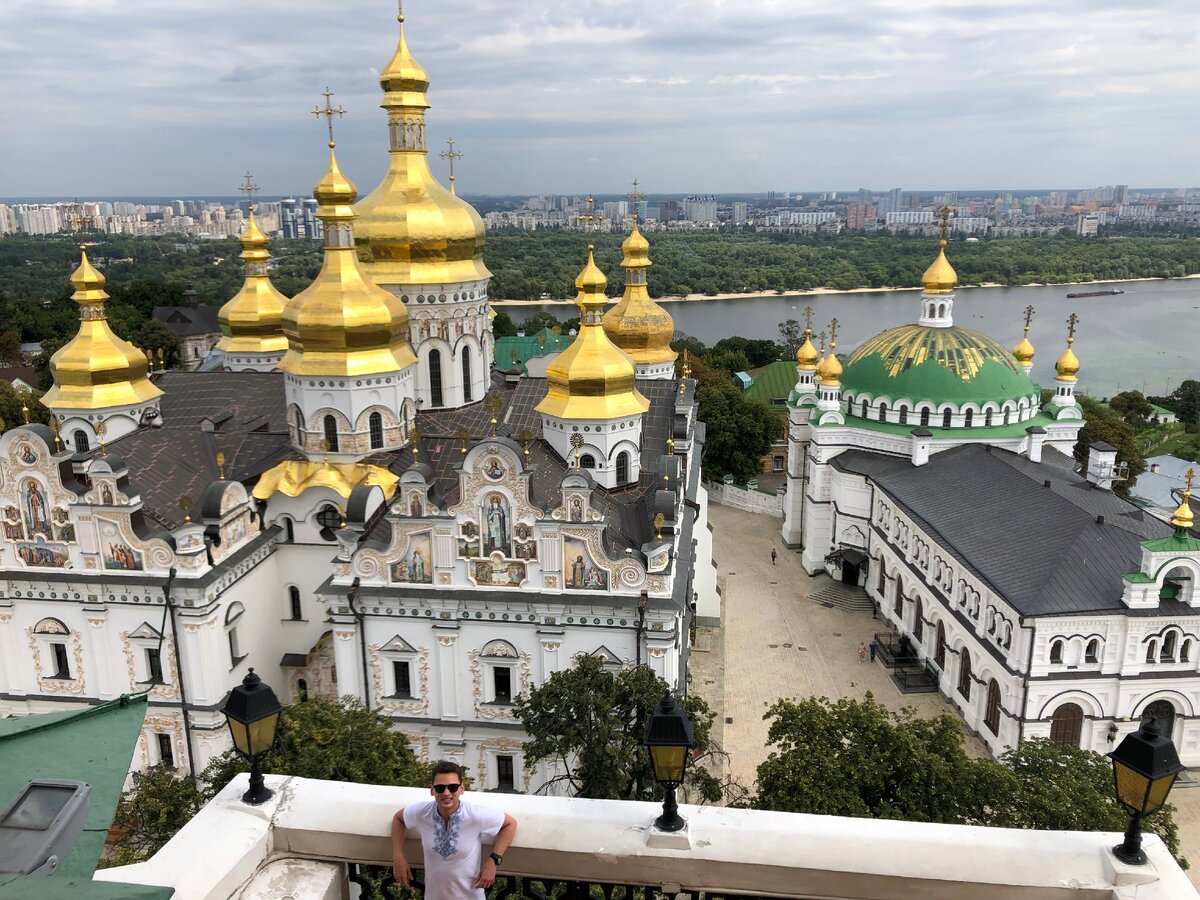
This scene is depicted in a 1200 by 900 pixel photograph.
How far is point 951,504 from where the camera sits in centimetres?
1997

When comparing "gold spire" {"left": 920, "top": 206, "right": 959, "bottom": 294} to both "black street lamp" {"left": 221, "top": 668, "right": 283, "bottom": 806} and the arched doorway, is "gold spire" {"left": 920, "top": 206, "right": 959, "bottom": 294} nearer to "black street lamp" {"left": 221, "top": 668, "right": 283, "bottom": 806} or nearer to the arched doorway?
the arched doorway

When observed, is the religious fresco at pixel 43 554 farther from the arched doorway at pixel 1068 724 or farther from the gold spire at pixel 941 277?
the gold spire at pixel 941 277

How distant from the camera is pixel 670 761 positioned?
432cm

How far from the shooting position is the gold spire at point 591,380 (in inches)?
628

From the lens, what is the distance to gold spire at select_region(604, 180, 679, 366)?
23.3 meters

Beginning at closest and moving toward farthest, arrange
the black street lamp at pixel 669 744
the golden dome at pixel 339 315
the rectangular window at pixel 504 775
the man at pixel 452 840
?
the man at pixel 452 840, the black street lamp at pixel 669 744, the rectangular window at pixel 504 775, the golden dome at pixel 339 315

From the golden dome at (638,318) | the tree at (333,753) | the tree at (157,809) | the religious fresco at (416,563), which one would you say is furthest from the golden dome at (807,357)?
the tree at (157,809)

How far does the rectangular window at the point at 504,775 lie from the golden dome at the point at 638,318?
1215 cm

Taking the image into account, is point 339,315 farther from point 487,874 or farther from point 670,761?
point 487,874

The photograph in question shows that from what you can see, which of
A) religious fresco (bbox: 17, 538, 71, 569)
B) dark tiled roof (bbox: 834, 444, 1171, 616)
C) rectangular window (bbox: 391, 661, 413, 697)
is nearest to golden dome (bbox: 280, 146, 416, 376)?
religious fresco (bbox: 17, 538, 71, 569)

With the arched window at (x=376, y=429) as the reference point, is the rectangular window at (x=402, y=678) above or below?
below

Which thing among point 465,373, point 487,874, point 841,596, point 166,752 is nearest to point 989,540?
point 841,596

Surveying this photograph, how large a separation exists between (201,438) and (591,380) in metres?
7.11

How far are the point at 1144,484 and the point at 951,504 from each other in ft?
37.2
